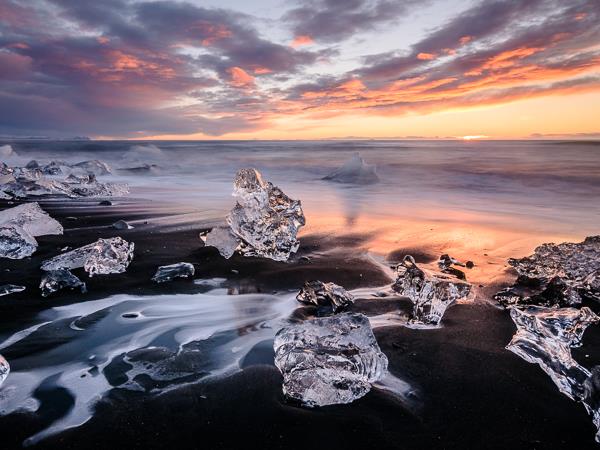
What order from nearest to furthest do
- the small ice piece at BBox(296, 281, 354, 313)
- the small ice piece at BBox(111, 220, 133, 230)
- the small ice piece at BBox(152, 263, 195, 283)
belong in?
the small ice piece at BBox(296, 281, 354, 313) → the small ice piece at BBox(152, 263, 195, 283) → the small ice piece at BBox(111, 220, 133, 230)

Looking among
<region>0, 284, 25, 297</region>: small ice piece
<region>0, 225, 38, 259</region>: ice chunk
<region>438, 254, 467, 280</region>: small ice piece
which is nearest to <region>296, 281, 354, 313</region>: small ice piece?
<region>438, 254, 467, 280</region>: small ice piece

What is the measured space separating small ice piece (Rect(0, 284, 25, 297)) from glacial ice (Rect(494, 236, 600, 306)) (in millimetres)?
4106

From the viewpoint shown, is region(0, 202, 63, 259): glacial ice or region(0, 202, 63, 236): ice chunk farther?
region(0, 202, 63, 236): ice chunk

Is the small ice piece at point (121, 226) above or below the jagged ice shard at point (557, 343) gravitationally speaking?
above

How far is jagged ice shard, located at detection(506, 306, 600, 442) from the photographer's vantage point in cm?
206

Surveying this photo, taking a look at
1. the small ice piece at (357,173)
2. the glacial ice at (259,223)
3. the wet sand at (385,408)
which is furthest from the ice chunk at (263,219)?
the small ice piece at (357,173)

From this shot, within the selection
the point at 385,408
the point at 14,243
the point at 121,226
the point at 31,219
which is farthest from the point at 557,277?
the point at 31,219

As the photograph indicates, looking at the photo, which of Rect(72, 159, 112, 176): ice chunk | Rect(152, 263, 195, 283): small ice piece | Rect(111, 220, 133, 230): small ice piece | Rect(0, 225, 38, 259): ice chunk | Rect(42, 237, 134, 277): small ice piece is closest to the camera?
Rect(152, 263, 195, 283): small ice piece

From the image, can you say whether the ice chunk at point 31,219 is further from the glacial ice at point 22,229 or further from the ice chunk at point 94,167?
the ice chunk at point 94,167

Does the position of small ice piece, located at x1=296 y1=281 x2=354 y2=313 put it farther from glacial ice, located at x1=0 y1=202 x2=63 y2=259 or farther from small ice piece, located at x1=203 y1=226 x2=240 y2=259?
glacial ice, located at x1=0 y1=202 x2=63 y2=259

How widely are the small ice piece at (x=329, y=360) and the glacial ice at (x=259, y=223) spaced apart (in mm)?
2187

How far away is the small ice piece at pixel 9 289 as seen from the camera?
127 inches

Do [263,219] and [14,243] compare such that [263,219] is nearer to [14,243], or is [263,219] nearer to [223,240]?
[223,240]

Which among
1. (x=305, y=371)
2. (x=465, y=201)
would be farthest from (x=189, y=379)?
(x=465, y=201)
